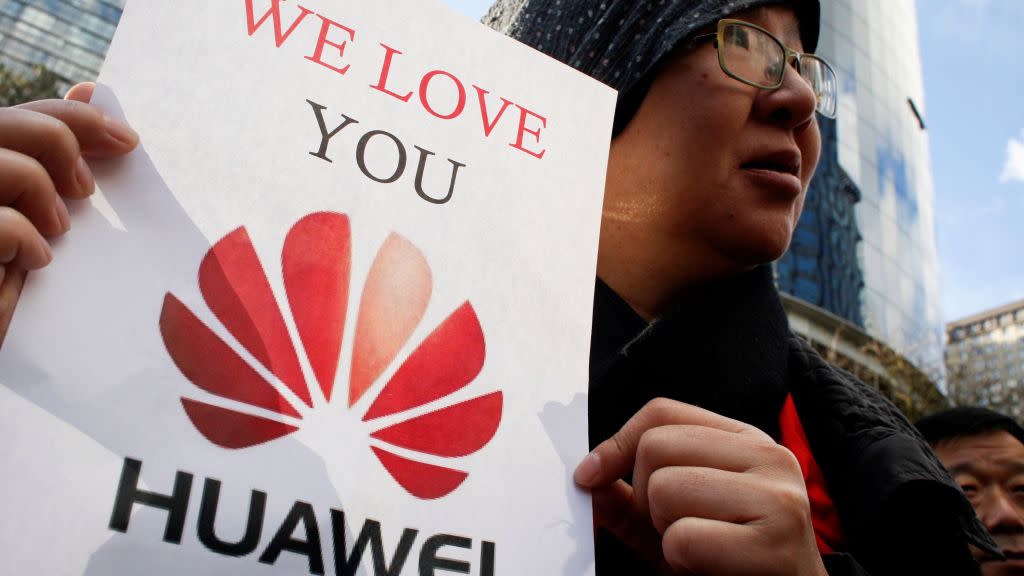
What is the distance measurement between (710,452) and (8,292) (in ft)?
1.75

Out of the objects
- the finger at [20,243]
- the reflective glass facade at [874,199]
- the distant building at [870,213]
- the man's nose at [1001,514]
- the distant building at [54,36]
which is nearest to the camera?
the finger at [20,243]

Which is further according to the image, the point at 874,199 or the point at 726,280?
the point at 874,199

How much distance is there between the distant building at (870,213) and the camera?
17375 mm

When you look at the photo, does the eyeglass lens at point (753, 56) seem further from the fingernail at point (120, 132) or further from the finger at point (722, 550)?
the fingernail at point (120, 132)

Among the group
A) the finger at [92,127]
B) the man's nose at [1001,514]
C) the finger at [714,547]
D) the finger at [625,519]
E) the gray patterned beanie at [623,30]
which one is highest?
the gray patterned beanie at [623,30]

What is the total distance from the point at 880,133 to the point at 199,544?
2491 cm

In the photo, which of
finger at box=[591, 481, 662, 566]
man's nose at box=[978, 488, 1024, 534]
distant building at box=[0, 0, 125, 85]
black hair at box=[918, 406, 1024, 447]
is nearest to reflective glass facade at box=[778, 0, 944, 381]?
black hair at box=[918, 406, 1024, 447]

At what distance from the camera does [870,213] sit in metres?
20.5

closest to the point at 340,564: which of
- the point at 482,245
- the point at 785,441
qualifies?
the point at 482,245

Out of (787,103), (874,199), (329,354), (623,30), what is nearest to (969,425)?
(787,103)

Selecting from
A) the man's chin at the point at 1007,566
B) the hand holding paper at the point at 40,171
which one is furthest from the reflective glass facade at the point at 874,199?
the hand holding paper at the point at 40,171

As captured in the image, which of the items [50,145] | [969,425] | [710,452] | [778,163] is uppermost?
[969,425]

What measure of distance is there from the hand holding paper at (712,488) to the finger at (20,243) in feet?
1.40

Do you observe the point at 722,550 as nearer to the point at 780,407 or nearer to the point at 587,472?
the point at 587,472
